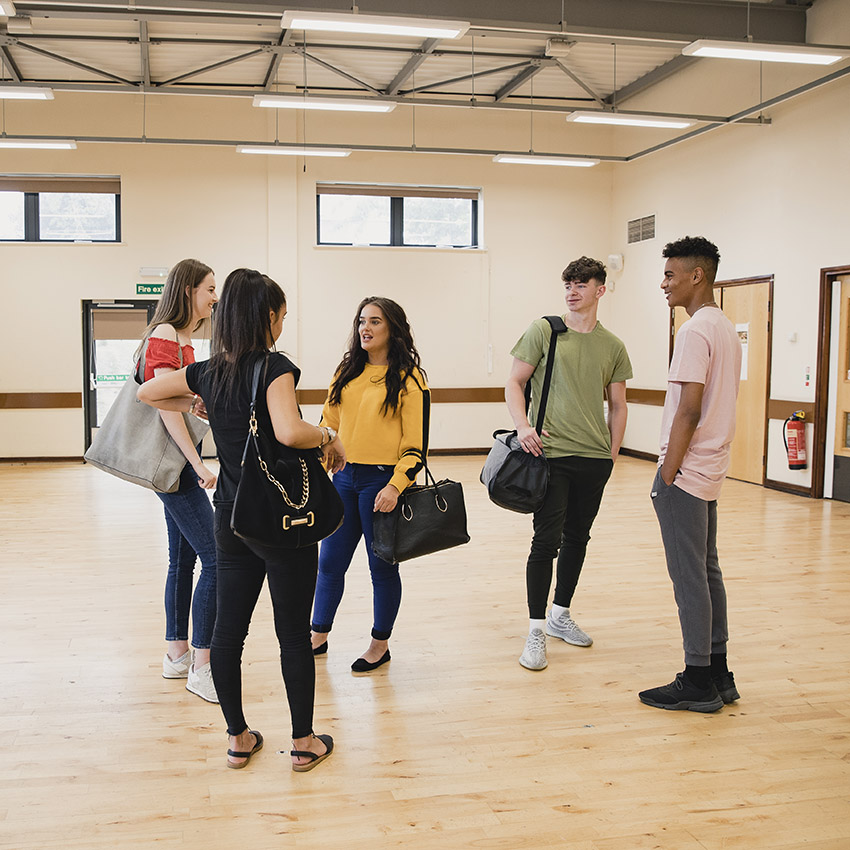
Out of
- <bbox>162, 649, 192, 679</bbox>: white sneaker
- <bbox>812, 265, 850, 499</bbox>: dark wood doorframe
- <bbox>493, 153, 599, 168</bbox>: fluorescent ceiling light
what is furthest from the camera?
<bbox>493, 153, 599, 168</bbox>: fluorescent ceiling light

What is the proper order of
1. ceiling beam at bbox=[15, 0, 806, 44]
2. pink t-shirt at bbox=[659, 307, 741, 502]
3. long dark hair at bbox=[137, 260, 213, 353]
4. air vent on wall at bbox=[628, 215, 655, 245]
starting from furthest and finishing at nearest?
air vent on wall at bbox=[628, 215, 655, 245] → ceiling beam at bbox=[15, 0, 806, 44] → long dark hair at bbox=[137, 260, 213, 353] → pink t-shirt at bbox=[659, 307, 741, 502]

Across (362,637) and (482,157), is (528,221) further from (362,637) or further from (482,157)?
(362,637)

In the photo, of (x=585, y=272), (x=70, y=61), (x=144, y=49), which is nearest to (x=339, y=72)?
(x=144, y=49)

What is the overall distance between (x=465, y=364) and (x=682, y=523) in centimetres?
843

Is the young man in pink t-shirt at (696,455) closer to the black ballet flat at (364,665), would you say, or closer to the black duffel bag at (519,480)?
the black duffel bag at (519,480)

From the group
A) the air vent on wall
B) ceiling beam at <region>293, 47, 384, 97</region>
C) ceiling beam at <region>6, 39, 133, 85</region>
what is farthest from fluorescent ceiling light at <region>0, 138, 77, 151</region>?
the air vent on wall

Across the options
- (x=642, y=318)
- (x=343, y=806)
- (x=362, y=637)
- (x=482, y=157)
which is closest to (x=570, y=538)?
(x=362, y=637)

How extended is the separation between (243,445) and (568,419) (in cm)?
150

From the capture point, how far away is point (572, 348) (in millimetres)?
3527

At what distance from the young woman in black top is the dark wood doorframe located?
6.45 m

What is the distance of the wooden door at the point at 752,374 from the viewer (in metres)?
8.64

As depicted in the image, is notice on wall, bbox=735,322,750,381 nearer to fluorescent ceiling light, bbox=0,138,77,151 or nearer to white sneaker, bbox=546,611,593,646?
white sneaker, bbox=546,611,593,646

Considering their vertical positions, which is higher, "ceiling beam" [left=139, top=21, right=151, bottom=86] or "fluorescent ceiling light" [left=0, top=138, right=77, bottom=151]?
"ceiling beam" [left=139, top=21, right=151, bottom=86]

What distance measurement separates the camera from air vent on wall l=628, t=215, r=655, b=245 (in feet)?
34.9
